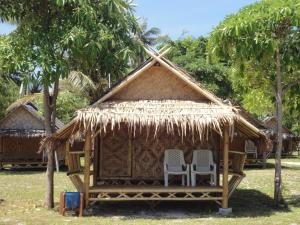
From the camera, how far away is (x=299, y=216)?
1257 centimetres

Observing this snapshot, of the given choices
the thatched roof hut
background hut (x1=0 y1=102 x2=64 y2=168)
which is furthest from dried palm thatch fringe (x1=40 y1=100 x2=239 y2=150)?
background hut (x1=0 y1=102 x2=64 y2=168)

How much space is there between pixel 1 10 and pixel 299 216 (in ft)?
Result: 32.7

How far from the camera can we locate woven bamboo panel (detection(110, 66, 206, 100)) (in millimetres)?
14305

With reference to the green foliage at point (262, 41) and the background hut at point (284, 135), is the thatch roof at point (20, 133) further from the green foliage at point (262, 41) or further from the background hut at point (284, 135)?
the background hut at point (284, 135)

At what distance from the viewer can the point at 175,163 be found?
14.9m

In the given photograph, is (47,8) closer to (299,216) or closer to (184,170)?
(184,170)

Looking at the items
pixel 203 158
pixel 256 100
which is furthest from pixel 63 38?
pixel 256 100

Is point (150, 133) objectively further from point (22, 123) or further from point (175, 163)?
point (22, 123)

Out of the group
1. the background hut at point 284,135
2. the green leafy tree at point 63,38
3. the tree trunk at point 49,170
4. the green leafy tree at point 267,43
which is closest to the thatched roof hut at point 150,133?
the tree trunk at point 49,170

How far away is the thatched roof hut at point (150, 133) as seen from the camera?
12.7m

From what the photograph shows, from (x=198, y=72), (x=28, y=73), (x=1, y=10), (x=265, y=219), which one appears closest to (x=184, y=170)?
(x=265, y=219)

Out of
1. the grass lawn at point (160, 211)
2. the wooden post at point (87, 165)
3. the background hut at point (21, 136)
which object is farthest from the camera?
the background hut at point (21, 136)

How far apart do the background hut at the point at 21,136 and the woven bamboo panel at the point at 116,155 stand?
11.4 meters

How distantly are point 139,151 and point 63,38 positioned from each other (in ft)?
14.7
